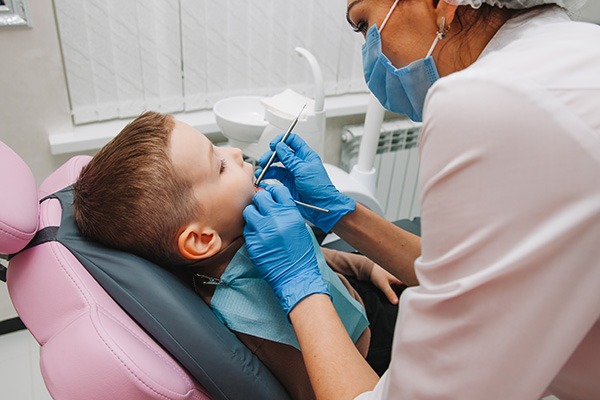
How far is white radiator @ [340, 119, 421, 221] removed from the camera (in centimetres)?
250

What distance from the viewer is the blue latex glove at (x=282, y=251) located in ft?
3.20

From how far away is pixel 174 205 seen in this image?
97 cm

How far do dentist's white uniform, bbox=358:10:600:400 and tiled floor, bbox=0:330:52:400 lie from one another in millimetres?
1906

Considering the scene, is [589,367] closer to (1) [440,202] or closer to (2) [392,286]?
(1) [440,202]

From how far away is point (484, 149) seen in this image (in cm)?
57

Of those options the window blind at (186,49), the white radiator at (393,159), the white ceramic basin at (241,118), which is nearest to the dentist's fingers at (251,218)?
the white ceramic basin at (241,118)

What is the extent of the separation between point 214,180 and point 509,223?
702mm

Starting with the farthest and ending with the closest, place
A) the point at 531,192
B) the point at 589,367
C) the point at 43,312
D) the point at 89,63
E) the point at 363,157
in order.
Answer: the point at 363,157
the point at 89,63
the point at 43,312
the point at 589,367
the point at 531,192

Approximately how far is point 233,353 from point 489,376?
503mm

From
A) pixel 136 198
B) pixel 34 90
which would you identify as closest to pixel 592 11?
pixel 136 198

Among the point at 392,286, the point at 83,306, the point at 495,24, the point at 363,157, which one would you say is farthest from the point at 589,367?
the point at 363,157

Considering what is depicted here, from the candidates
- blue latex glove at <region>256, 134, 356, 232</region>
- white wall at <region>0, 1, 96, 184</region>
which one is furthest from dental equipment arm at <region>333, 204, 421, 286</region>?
white wall at <region>0, 1, 96, 184</region>

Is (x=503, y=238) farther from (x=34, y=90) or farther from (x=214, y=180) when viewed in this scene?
(x=34, y=90)

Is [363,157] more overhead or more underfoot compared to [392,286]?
more overhead
